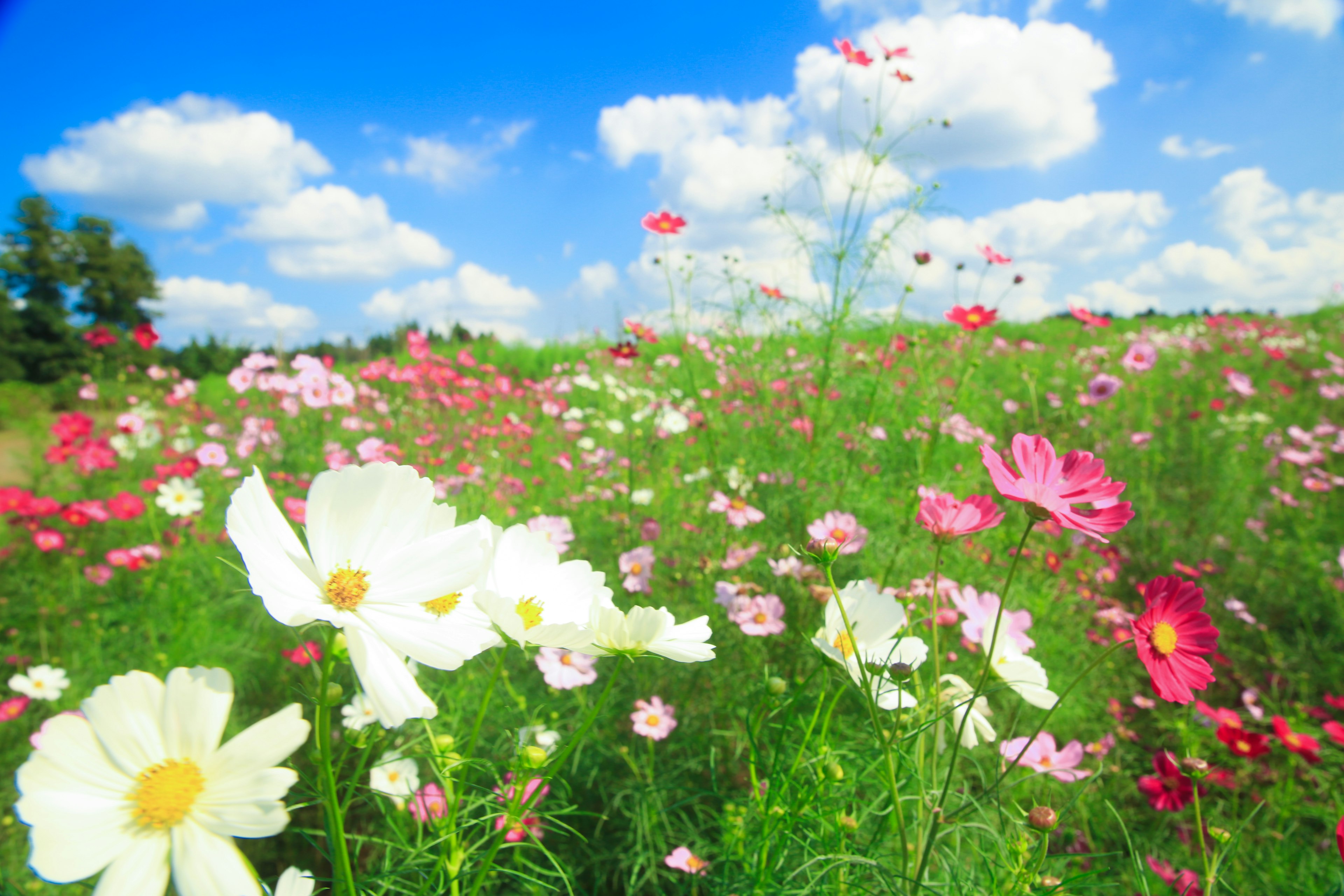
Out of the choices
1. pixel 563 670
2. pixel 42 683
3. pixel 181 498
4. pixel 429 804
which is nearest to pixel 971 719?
pixel 563 670

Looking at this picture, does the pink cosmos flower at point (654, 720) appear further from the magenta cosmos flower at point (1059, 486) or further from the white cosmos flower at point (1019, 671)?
the magenta cosmos flower at point (1059, 486)

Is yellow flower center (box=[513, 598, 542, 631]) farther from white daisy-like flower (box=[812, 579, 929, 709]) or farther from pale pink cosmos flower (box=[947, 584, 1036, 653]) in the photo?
pale pink cosmos flower (box=[947, 584, 1036, 653])

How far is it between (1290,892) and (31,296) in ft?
71.2

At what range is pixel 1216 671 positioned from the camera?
2.28m

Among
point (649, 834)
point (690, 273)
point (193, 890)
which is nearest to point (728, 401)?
point (690, 273)

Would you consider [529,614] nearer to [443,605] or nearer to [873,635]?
[443,605]

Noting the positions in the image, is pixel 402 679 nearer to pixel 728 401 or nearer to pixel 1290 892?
pixel 1290 892

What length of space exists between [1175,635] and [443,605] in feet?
2.12

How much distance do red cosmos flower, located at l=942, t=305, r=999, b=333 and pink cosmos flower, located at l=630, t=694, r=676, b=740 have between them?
120 cm

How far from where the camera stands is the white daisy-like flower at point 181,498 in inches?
93.0

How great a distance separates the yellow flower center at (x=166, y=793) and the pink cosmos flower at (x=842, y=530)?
1139mm

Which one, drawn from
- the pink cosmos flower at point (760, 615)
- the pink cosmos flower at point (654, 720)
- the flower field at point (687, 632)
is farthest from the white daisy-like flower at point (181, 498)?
the pink cosmos flower at point (760, 615)

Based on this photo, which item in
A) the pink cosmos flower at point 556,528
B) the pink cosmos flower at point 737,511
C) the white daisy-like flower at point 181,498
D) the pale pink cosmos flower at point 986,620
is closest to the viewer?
the pale pink cosmos flower at point 986,620

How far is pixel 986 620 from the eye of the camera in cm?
79
